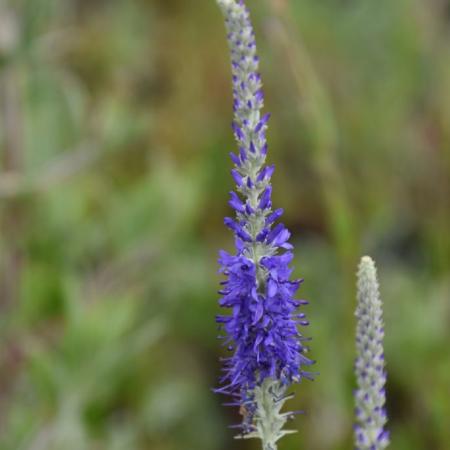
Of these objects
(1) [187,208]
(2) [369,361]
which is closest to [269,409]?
(2) [369,361]

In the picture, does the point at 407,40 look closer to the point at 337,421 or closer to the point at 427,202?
the point at 427,202

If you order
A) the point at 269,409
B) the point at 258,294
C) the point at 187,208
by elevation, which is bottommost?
the point at 269,409

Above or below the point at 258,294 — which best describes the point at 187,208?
above

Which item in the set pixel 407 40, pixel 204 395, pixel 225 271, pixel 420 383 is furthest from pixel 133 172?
pixel 225 271

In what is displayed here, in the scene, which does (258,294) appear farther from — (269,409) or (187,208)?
(187,208)

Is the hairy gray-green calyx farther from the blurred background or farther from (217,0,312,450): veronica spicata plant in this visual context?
the blurred background

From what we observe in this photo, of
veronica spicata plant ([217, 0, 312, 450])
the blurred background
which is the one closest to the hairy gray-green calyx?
veronica spicata plant ([217, 0, 312, 450])

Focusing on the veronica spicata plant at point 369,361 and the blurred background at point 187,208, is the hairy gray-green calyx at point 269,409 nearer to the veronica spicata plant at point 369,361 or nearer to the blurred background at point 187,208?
the veronica spicata plant at point 369,361
